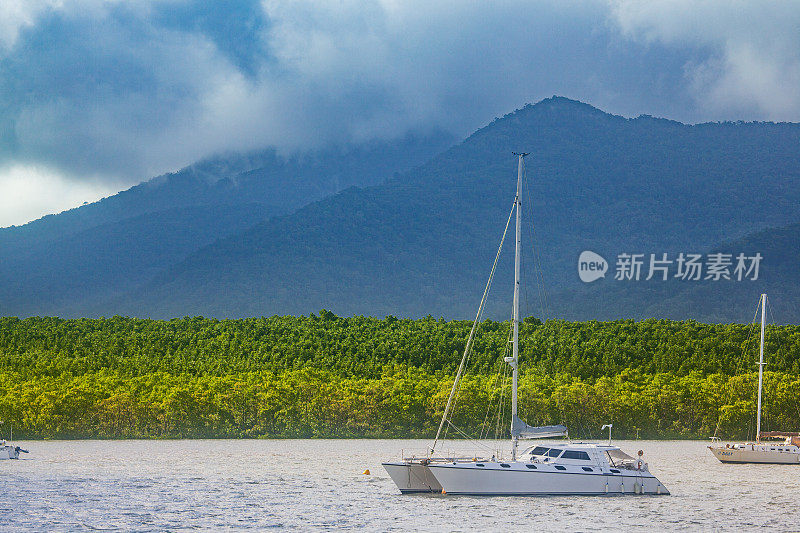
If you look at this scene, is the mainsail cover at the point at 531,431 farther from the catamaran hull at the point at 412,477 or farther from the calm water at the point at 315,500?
the catamaran hull at the point at 412,477

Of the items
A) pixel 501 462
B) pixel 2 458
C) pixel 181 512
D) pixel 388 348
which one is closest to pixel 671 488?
pixel 501 462

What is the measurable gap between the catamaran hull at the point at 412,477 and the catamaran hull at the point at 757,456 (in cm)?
2946

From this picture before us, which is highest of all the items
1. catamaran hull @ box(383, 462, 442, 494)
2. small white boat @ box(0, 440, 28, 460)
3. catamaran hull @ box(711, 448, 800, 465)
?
catamaran hull @ box(711, 448, 800, 465)

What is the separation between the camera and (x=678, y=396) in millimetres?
100750

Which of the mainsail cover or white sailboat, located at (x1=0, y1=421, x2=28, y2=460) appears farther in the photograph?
white sailboat, located at (x1=0, y1=421, x2=28, y2=460)

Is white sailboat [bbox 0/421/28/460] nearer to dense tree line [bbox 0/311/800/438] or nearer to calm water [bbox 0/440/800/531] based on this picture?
calm water [bbox 0/440/800/531]

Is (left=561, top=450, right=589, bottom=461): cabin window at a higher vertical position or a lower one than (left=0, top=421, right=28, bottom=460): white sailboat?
higher

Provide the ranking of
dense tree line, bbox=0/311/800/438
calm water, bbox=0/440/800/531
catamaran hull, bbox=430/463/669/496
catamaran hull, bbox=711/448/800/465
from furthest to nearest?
1. dense tree line, bbox=0/311/800/438
2. catamaran hull, bbox=711/448/800/465
3. catamaran hull, bbox=430/463/669/496
4. calm water, bbox=0/440/800/531

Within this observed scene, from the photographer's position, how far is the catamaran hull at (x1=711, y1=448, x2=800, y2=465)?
73250 mm

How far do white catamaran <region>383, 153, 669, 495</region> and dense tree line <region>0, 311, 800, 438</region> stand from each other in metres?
31.0

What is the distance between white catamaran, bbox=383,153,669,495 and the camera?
4944cm

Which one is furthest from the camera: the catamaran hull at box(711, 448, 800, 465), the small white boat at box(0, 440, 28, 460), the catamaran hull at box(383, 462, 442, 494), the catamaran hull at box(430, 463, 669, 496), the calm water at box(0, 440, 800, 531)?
the small white boat at box(0, 440, 28, 460)

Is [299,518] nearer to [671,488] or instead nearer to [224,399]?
[671,488]

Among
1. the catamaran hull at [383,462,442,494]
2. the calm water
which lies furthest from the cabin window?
the catamaran hull at [383,462,442,494]
